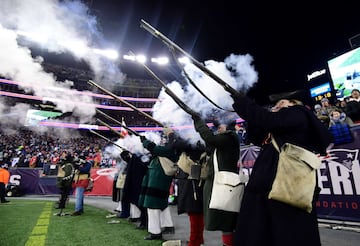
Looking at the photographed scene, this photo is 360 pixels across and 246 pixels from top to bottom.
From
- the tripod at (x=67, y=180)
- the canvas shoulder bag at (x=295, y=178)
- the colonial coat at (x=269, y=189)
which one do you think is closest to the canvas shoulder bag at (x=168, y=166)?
the colonial coat at (x=269, y=189)

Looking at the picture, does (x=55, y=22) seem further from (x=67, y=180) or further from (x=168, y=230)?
(x=168, y=230)

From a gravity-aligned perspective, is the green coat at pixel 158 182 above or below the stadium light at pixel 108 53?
below

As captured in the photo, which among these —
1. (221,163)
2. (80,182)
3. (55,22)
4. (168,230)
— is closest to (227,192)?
(221,163)

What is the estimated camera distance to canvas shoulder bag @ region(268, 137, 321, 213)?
173cm

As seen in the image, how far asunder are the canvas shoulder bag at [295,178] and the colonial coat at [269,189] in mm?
105

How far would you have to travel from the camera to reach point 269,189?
188 centimetres

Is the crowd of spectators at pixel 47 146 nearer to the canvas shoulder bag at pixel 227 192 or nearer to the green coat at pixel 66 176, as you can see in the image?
the green coat at pixel 66 176

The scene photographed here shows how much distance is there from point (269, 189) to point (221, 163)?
902mm

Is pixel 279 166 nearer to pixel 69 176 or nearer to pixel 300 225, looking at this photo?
pixel 300 225

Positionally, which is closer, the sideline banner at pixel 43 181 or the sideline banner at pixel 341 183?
the sideline banner at pixel 341 183

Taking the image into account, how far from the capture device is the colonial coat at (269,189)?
5.82ft

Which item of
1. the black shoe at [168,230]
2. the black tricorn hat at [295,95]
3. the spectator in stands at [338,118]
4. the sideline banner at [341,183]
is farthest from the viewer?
the spectator in stands at [338,118]

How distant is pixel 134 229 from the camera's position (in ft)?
17.8

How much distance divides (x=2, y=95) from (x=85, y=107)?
10163 millimetres
